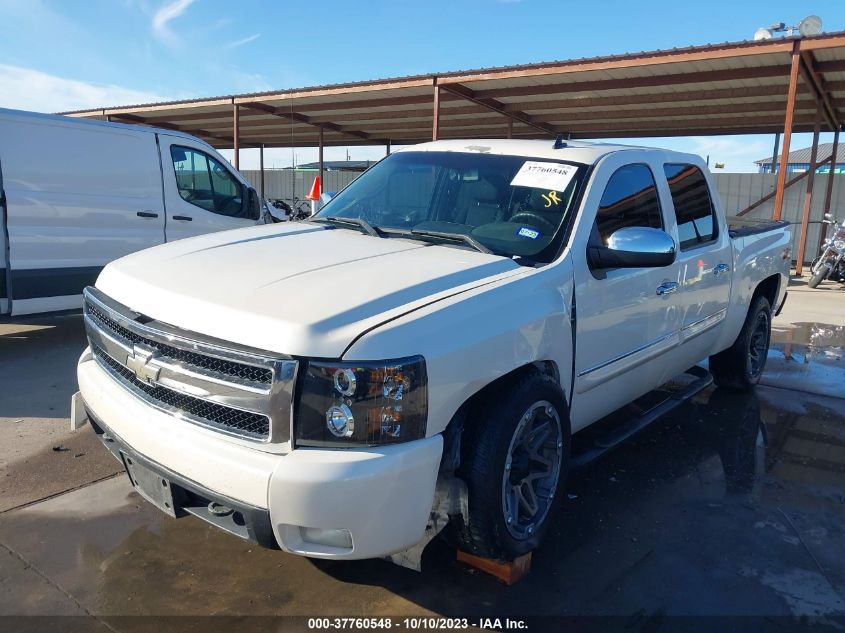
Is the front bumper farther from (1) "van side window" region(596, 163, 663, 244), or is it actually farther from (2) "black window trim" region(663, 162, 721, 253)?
(2) "black window trim" region(663, 162, 721, 253)

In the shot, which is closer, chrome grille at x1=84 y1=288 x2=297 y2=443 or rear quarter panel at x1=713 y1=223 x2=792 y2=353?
chrome grille at x1=84 y1=288 x2=297 y2=443

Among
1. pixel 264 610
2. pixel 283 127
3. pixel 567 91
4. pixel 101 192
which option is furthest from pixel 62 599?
pixel 283 127

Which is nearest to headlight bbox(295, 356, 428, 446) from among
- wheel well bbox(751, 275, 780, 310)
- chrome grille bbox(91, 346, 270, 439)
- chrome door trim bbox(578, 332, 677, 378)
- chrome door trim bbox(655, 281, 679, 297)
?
chrome grille bbox(91, 346, 270, 439)

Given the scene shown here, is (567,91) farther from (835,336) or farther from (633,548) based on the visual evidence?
(633,548)

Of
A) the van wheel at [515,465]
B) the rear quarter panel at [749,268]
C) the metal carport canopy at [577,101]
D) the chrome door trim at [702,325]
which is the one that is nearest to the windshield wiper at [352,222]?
the van wheel at [515,465]

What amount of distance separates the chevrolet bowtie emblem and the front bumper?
0.18 metres

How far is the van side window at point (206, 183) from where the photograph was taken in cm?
743

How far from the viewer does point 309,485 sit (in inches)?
83.8

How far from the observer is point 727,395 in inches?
228

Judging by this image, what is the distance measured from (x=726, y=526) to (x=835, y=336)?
6.17 m

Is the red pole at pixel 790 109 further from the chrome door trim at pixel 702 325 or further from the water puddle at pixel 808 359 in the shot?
the chrome door trim at pixel 702 325

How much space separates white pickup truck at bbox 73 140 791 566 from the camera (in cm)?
220

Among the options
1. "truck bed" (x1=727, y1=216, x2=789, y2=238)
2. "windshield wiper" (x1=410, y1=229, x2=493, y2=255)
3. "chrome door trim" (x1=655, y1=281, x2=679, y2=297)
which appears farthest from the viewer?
"truck bed" (x1=727, y1=216, x2=789, y2=238)

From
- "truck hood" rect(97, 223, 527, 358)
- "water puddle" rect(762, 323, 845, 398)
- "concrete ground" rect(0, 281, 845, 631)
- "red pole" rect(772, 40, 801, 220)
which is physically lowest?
"water puddle" rect(762, 323, 845, 398)
